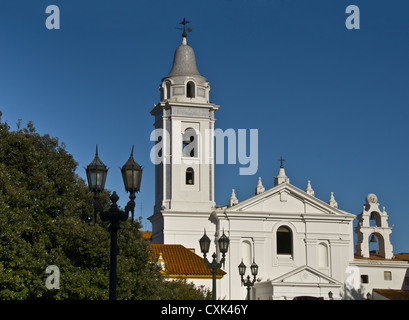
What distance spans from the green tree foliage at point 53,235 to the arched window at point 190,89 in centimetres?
3023

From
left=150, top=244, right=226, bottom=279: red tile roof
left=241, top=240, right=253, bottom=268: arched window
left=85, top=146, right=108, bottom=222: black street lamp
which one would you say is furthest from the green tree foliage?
left=241, top=240, right=253, bottom=268: arched window

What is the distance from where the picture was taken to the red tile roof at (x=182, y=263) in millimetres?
45031

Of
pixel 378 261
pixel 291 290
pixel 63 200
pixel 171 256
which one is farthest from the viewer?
pixel 378 261

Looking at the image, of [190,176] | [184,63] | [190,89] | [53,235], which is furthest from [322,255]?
[53,235]

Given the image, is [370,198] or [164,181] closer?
[164,181]

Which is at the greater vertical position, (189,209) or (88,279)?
(189,209)

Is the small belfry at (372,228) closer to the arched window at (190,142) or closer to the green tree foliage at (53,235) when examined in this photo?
the arched window at (190,142)

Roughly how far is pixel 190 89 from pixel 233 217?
11672 millimetres

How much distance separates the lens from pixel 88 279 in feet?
86.5

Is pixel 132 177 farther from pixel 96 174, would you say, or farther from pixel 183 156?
pixel 183 156

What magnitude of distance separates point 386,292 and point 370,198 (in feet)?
28.6

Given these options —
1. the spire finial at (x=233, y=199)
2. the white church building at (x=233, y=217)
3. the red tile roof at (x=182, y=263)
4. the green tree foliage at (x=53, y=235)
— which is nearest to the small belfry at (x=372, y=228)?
the white church building at (x=233, y=217)
